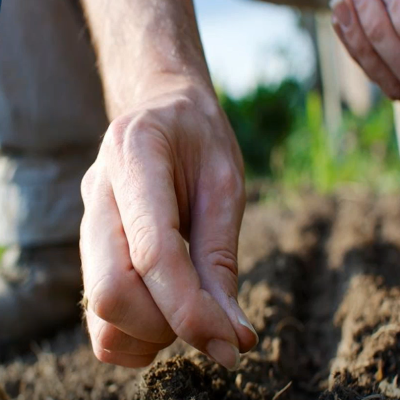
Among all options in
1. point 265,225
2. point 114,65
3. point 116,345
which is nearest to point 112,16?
point 114,65

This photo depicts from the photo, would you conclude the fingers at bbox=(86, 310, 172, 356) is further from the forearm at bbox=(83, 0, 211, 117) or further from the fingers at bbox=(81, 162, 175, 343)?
the forearm at bbox=(83, 0, 211, 117)

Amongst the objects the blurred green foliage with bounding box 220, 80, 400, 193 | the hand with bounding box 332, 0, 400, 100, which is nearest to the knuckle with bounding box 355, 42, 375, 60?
the hand with bounding box 332, 0, 400, 100

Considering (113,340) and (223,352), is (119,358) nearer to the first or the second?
(113,340)

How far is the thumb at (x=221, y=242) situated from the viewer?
1038mm

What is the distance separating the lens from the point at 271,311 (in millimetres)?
1801

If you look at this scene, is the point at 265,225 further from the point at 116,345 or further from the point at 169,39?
the point at 116,345

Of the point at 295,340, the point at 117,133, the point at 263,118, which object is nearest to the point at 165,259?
the point at 117,133

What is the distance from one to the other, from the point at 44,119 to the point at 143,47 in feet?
4.10

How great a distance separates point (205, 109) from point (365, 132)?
410 centimetres

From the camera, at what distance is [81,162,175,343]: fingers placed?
3.22ft

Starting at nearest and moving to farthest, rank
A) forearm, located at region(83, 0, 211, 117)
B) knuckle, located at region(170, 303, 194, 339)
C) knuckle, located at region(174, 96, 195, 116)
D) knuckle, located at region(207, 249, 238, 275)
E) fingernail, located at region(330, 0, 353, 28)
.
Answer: knuckle, located at region(170, 303, 194, 339)
knuckle, located at region(207, 249, 238, 275)
knuckle, located at region(174, 96, 195, 116)
forearm, located at region(83, 0, 211, 117)
fingernail, located at region(330, 0, 353, 28)

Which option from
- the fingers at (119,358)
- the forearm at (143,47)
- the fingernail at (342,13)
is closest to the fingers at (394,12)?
the fingernail at (342,13)

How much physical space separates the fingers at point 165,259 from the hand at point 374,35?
2.12 feet

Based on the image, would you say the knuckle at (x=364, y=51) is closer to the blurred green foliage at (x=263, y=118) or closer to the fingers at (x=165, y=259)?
the fingers at (x=165, y=259)
